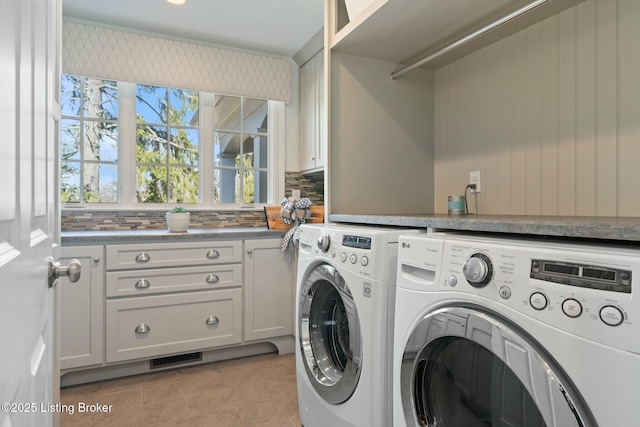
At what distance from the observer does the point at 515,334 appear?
77 cm

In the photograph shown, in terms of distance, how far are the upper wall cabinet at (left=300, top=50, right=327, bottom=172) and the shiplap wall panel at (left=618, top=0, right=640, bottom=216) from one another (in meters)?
1.79

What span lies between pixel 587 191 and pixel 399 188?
0.88 meters

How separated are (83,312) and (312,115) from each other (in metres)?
2.10

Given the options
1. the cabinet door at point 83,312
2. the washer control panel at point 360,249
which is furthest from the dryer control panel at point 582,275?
the cabinet door at point 83,312

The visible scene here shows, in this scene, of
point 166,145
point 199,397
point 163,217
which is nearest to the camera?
point 199,397

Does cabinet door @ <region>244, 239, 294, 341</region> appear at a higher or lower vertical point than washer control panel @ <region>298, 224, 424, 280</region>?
lower

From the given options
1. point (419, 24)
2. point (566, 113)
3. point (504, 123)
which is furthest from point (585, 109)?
point (419, 24)

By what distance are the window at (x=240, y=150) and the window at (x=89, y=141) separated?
2.52 ft

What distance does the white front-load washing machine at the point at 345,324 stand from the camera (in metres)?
1.23

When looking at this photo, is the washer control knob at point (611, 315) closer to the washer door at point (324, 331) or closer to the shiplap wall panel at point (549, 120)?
the washer door at point (324, 331)

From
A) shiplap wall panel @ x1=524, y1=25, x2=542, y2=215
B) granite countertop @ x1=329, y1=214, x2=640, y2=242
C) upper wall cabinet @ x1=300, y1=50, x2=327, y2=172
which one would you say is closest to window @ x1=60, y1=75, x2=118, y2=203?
upper wall cabinet @ x1=300, y1=50, x2=327, y2=172

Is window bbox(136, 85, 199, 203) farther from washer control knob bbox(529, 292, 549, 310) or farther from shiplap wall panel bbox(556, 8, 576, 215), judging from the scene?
washer control knob bbox(529, 292, 549, 310)

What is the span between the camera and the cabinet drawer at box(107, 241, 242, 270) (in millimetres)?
2199

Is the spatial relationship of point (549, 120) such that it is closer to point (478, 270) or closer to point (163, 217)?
point (478, 270)
